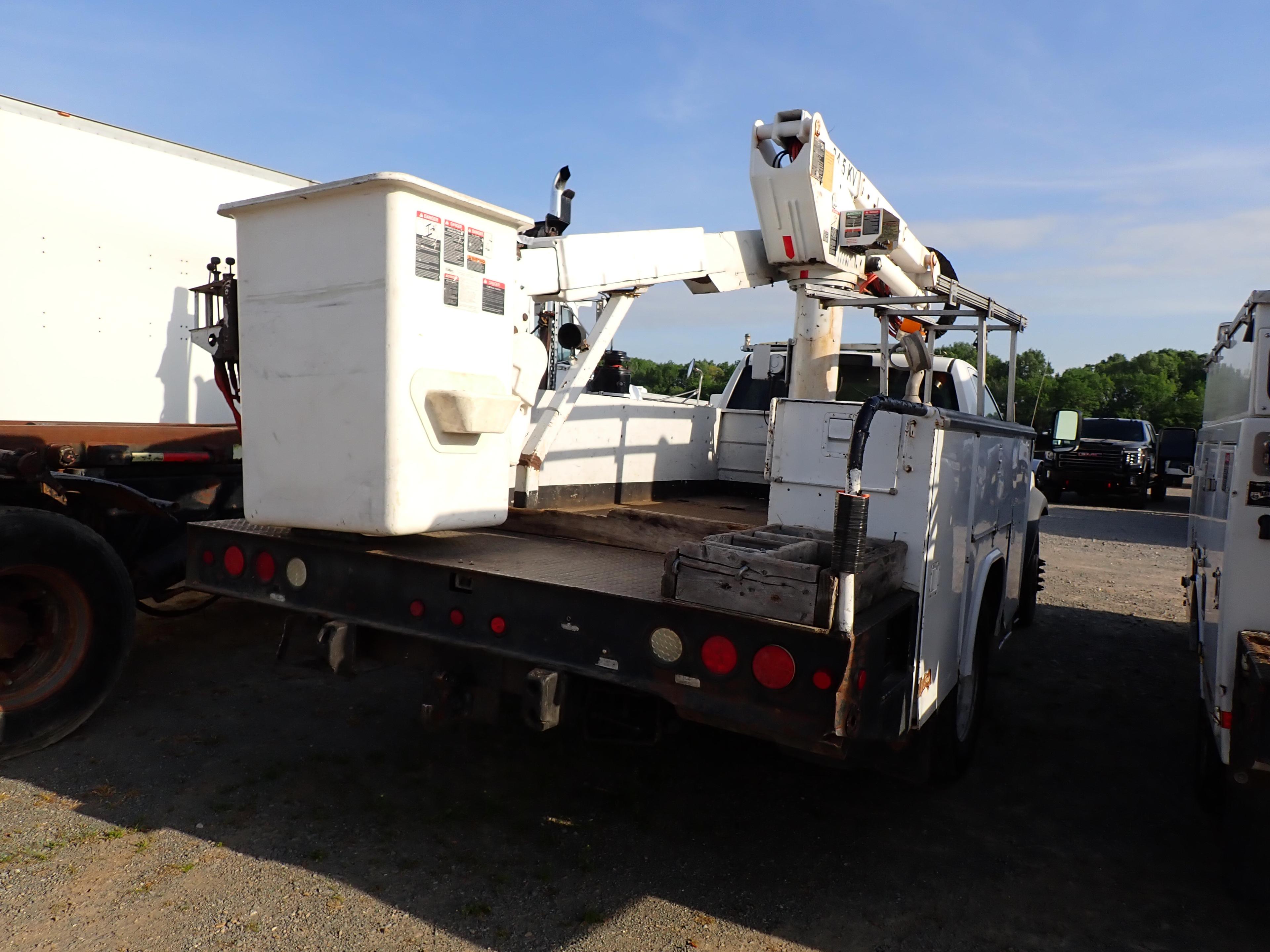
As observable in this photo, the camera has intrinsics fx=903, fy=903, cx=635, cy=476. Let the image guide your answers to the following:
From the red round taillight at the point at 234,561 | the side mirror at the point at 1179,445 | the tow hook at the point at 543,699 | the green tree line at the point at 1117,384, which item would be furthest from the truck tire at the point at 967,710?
the green tree line at the point at 1117,384

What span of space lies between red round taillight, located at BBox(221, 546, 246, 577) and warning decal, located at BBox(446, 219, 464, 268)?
5.31ft

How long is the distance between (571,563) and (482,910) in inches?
50.7

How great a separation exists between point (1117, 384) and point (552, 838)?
87936 millimetres

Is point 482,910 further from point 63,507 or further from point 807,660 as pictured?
point 63,507

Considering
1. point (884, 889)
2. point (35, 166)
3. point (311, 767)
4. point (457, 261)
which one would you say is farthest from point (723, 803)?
point (35, 166)

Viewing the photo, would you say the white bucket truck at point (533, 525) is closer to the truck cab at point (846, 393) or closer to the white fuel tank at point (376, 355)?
the white fuel tank at point (376, 355)

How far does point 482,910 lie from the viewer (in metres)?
3.04

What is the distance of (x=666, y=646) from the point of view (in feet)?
9.70

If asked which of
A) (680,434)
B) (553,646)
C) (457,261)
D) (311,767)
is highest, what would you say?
(457,261)

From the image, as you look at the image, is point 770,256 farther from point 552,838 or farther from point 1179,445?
point 1179,445

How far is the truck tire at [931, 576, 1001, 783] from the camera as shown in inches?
159

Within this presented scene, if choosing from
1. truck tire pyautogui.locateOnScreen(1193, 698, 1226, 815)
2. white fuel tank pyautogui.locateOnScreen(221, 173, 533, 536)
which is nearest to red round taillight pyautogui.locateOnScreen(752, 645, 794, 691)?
white fuel tank pyautogui.locateOnScreen(221, 173, 533, 536)

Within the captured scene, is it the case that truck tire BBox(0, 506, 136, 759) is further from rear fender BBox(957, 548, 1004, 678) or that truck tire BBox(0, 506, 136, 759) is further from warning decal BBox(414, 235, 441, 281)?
rear fender BBox(957, 548, 1004, 678)

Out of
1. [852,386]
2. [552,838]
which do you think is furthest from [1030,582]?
[552,838]
